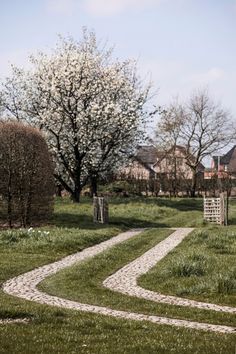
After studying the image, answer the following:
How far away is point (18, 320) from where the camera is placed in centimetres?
866

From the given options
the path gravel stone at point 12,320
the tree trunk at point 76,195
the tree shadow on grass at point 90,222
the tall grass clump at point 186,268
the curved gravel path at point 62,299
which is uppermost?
the tree trunk at point 76,195

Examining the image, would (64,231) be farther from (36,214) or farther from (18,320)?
(18,320)

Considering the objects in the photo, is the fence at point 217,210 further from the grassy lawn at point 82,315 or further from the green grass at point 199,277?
the green grass at point 199,277

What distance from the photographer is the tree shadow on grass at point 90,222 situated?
86.9 ft

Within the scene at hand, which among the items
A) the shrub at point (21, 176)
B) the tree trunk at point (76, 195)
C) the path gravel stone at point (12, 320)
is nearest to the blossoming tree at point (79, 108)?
the tree trunk at point (76, 195)

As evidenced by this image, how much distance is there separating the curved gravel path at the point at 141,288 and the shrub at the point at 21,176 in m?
7.28

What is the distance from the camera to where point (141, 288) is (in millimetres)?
12516

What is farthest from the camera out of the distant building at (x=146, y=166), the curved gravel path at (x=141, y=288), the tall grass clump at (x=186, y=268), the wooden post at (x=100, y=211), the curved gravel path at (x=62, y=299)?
the distant building at (x=146, y=166)

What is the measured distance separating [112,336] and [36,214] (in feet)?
60.3

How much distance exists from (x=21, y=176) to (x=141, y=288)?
13.8m

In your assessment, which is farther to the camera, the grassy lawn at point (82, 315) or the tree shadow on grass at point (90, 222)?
the tree shadow on grass at point (90, 222)

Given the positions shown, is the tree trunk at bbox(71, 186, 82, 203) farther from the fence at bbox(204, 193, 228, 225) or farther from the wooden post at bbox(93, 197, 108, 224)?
the fence at bbox(204, 193, 228, 225)

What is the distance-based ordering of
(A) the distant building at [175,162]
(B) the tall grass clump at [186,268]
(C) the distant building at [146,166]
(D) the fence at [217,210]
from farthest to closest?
(C) the distant building at [146,166], (A) the distant building at [175,162], (D) the fence at [217,210], (B) the tall grass clump at [186,268]

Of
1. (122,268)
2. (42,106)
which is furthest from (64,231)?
(42,106)
